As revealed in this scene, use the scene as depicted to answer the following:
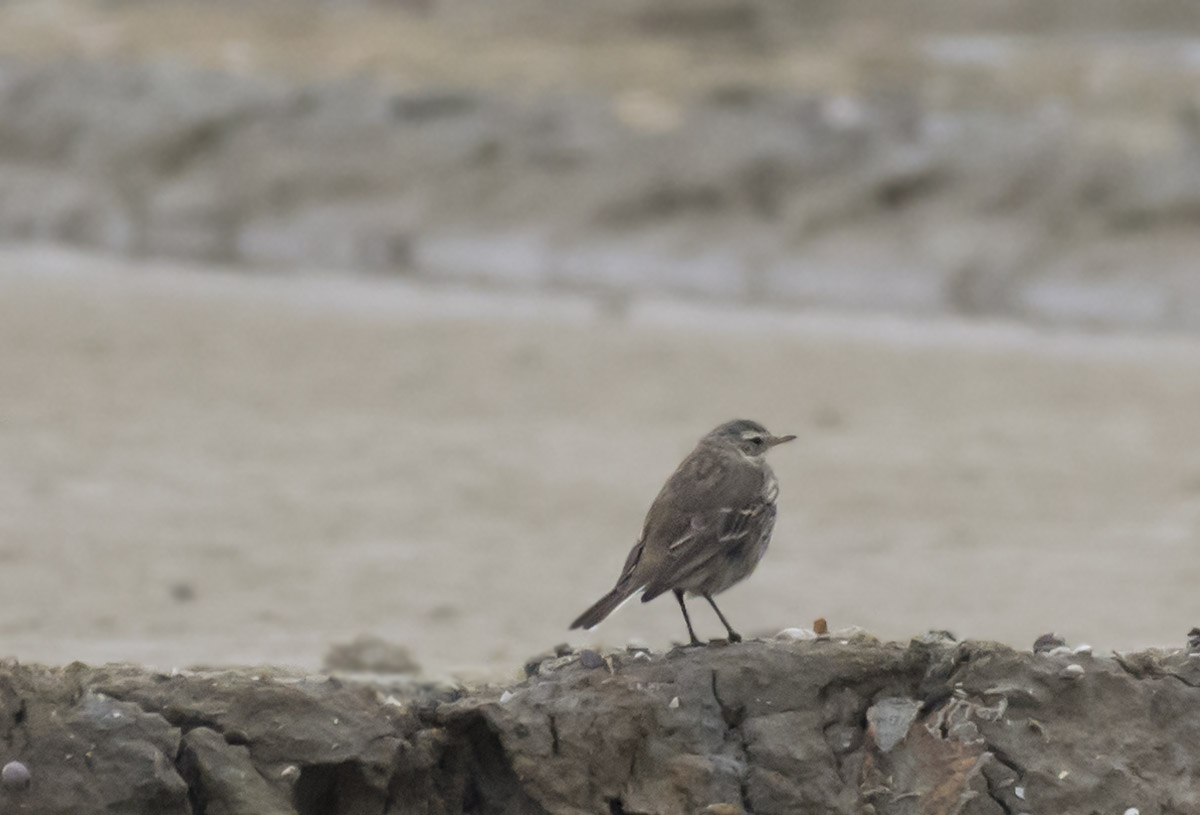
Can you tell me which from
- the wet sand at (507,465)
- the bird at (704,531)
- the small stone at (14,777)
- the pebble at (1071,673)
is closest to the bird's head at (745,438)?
the bird at (704,531)

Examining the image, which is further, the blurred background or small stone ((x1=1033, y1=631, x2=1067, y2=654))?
the blurred background

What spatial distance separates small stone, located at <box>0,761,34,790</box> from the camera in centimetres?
485

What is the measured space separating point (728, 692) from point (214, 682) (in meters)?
1.36

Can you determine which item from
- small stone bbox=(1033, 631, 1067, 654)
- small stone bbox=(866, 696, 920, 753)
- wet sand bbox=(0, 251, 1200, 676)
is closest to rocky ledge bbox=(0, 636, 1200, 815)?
small stone bbox=(866, 696, 920, 753)

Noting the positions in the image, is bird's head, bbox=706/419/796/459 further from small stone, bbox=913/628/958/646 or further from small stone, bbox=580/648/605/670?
small stone, bbox=580/648/605/670

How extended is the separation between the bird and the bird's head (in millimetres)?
79

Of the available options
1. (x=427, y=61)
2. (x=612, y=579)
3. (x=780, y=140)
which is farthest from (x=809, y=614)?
(x=427, y=61)

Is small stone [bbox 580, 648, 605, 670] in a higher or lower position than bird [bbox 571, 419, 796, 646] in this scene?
lower

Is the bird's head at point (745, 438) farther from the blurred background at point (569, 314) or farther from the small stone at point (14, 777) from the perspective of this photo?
the small stone at point (14, 777)

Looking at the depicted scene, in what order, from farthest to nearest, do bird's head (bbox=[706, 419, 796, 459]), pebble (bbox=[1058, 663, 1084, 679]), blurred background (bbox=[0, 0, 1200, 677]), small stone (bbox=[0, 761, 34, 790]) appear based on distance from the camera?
blurred background (bbox=[0, 0, 1200, 677]) < bird's head (bbox=[706, 419, 796, 459]) < pebble (bbox=[1058, 663, 1084, 679]) < small stone (bbox=[0, 761, 34, 790])

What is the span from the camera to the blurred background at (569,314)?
449 inches

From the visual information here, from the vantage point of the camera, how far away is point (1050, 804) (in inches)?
207

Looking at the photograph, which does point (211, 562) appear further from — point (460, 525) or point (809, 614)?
point (809, 614)

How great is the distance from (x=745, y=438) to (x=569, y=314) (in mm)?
12394
